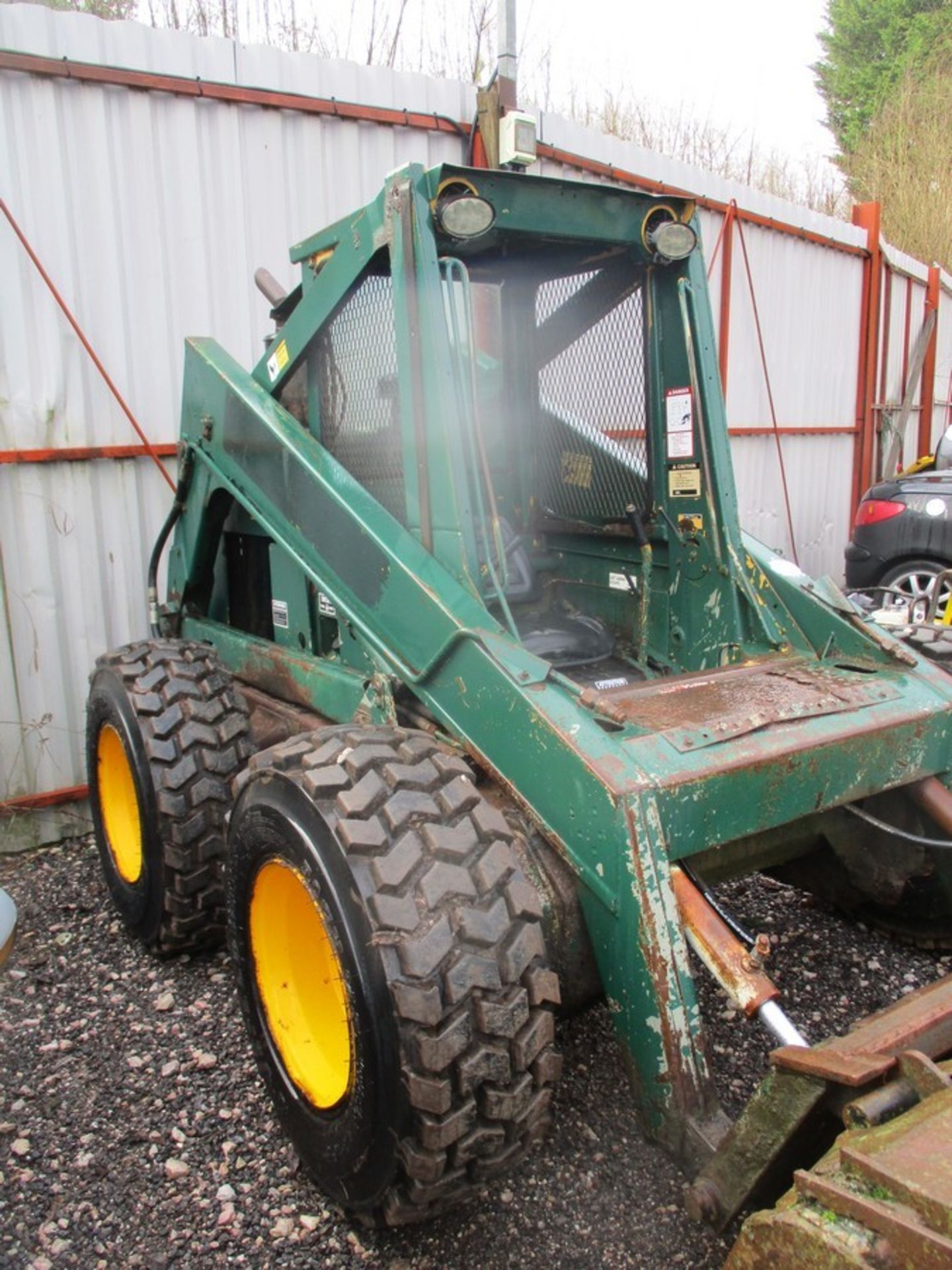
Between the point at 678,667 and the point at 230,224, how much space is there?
3018mm

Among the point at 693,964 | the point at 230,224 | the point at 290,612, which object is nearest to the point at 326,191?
the point at 230,224

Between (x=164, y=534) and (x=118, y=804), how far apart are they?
110 cm

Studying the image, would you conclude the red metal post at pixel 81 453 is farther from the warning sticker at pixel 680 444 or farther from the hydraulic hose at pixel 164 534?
the warning sticker at pixel 680 444

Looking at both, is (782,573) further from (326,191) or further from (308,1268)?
(326,191)

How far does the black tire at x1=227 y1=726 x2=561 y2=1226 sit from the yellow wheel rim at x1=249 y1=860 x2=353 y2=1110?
0.08 meters

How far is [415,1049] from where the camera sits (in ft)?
6.07

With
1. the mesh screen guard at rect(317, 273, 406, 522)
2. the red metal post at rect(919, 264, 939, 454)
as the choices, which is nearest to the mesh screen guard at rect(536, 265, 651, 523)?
the mesh screen guard at rect(317, 273, 406, 522)

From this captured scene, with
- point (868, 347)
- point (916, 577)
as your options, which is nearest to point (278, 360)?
point (916, 577)

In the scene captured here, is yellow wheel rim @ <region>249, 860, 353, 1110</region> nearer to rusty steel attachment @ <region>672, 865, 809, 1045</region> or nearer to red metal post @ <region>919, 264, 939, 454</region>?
rusty steel attachment @ <region>672, 865, 809, 1045</region>

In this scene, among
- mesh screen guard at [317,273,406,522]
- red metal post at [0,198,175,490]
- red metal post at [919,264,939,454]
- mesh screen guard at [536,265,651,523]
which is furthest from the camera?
red metal post at [919,264,939,454]

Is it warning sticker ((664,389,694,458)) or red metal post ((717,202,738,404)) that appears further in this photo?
red metal post ((717,202,738,404))

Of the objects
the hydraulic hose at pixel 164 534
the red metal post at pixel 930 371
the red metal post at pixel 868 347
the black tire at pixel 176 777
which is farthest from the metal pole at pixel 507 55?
the red metal post at pixel 930 371

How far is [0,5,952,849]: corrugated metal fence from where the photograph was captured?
406 centimetres

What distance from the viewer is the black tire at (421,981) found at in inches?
73.7
